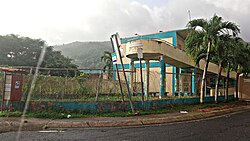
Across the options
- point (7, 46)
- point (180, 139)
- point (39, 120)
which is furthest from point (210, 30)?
point (7, 46)

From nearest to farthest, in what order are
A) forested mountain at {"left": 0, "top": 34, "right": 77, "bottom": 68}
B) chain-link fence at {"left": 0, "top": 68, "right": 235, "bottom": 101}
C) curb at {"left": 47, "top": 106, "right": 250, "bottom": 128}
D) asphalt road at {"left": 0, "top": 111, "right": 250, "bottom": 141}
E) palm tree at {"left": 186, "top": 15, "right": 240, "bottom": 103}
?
asphalt road at {"left": 0, "top": 111, "right": 250, "bottom": 141}, curb at {"left": 47, "top": 106, "right": 250, "bottom": 128}, chain-link fence at {"left": 0, "top": 68, "right": 235, "bottom": 101}, palm tree at {"left": 186, "top": 15, "right": 240, "bottom": 103}, forested mountain at {"left": 0, "top": 34, "right": 77, "bottom": 68}

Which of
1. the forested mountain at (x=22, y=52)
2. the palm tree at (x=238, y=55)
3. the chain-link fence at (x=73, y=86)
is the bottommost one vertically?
the chain-link fence at (x=73, y=86)

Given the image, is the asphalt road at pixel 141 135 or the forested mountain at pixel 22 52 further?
the forested mountain at pixel 22 52

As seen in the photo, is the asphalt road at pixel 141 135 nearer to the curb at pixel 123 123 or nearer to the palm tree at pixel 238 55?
the curb at pixel 123 123

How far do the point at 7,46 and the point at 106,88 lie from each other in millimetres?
39993

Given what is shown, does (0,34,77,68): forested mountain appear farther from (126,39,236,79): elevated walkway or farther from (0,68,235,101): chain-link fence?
(0,68,235,101): chain-link fence

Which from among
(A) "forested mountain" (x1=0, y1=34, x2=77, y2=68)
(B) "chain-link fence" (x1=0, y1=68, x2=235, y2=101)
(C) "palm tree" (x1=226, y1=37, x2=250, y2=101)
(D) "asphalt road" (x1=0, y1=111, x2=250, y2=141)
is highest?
(A) "forested mountain" (x1=0, y1=34, x2=77, y2=68)

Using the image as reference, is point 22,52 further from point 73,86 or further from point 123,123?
point 123,123

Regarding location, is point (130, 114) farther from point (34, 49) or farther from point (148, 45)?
point (34, 49)

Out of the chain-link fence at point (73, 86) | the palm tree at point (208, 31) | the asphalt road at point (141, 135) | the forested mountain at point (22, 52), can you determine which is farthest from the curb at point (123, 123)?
the forested mountain at point (22, 52)

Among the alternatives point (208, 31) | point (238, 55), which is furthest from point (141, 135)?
point (238, 55)

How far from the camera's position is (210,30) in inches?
597

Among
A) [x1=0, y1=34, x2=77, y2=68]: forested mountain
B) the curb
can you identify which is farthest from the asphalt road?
[x1=0, y1=34, x2=77, y2=68]: forested mountain

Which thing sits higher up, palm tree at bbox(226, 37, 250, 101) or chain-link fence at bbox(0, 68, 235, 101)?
palm tree at bbox(226, 37, 250, 101)
